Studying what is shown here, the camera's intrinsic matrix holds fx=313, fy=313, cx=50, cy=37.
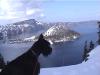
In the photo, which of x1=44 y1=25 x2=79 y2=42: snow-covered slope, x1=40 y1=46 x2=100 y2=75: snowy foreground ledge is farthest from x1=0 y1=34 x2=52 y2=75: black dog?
x1=44 y1=25 x2=79 y2=42: snow-covered slope

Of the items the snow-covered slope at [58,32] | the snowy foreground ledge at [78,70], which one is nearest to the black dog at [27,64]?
the snowy foreground ledge at [78,70]

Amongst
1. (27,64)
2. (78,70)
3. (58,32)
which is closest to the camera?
(27,64)

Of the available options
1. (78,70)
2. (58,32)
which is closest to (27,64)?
(78,70)

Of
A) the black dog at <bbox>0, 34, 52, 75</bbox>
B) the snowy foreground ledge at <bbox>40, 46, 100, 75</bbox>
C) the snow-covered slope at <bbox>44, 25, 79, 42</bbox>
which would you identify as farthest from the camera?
the snow-covered slope at <bbox>44, 25, 79, 42</bbox>

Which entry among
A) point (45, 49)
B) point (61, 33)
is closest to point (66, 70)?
point (45, 49)

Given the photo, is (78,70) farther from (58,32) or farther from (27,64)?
(58,32)

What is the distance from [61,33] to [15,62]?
2820 cm

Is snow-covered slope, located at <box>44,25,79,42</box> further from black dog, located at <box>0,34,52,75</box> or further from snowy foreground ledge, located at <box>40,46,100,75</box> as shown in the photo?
black dog, located at <box>0,34,52,75</box>

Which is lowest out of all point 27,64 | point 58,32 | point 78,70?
point 58,32

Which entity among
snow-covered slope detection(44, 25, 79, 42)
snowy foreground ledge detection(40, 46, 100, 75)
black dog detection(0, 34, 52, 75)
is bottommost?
snow-covered slope detection(44, 25, 79, 42)

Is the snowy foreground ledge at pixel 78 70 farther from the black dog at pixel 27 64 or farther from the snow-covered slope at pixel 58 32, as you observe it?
the snow-covered slope at pixel 58 32

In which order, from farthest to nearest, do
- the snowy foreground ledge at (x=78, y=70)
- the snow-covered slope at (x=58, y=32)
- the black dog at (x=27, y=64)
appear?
the snow-covered slope at (x=58, y=32), the snowy foreground ledge at (x=78, y=70), the black dog at (x=27, y=64)

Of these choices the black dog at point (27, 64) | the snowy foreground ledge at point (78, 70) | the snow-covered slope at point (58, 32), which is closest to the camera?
the black dog at point (27, 64)

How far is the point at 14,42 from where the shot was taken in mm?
30578
